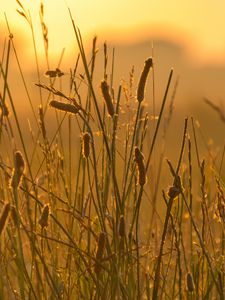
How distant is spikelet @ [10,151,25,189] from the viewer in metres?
1.42

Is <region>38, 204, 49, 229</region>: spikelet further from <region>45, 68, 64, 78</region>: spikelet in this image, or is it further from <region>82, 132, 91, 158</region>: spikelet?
<region>45, 68, 64, 78</region>: spikelet

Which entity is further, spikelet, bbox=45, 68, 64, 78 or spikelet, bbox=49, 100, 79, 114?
spikelet, bbox=45, 68, 64, 78

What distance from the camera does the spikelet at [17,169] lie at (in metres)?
1.42

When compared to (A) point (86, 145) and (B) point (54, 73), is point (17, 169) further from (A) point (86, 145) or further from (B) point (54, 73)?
(B) point (54, 73)

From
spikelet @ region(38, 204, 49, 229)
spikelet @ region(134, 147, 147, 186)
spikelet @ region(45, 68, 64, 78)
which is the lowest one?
spikelet @ region(38, 204, 49, 229)

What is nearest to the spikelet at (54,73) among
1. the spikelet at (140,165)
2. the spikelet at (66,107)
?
the spikelet at (66,107)

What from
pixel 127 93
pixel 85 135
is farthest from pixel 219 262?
pixel 85 135

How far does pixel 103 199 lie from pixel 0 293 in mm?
317

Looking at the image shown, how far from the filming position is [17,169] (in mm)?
1426

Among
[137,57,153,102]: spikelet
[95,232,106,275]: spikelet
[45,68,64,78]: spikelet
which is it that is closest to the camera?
[95,232,106,275]: spikelet

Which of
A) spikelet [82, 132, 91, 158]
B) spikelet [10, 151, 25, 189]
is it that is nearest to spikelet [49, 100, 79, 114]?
spikelet [82, 132, 91, 158]

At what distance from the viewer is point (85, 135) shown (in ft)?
5.09

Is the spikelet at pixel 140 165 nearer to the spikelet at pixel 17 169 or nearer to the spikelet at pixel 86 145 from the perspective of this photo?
the spikelet at pixel 86 145

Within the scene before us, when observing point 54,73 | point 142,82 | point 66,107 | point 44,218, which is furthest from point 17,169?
point 54,73
